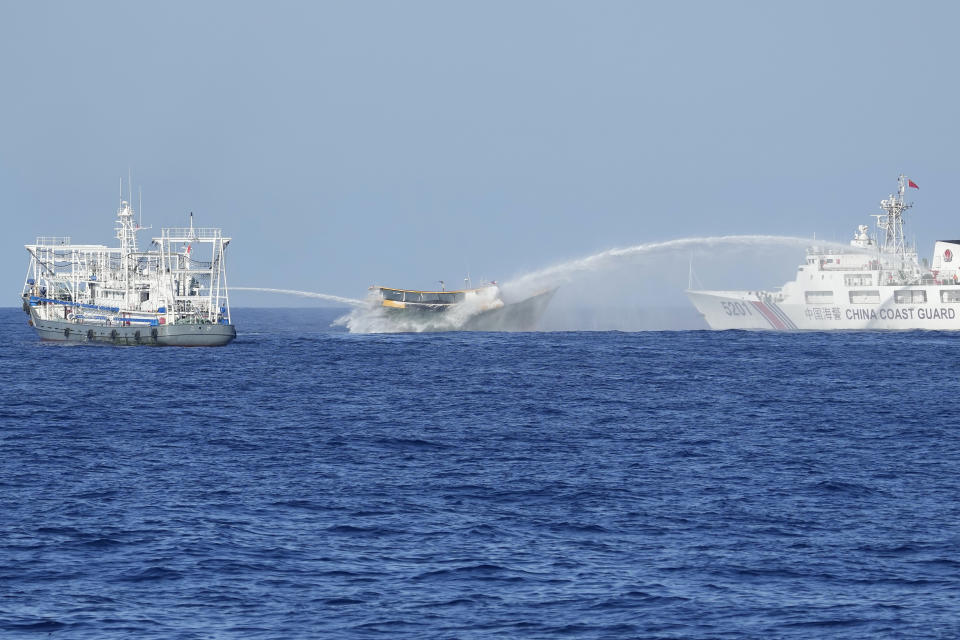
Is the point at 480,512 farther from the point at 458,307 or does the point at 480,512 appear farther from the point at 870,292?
the point at 870,292

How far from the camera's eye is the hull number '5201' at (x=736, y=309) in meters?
142

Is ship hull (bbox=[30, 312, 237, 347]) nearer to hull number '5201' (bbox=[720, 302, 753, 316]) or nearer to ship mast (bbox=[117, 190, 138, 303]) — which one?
ship mast (bbox=[117, 190, 138, 303])

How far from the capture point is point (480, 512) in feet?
115

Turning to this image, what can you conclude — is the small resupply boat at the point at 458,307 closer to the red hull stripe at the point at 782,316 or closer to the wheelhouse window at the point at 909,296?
the red hull stripe at the point at 782,316

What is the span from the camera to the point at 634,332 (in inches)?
5778

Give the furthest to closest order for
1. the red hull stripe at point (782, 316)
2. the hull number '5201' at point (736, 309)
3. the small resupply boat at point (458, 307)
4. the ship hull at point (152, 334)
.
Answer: the hull number '5201' at point (736, 309)
the red hull stripe at point (782, 316)
the small resupply boat at point (458, 307)
the ship hull at point (152, 334)

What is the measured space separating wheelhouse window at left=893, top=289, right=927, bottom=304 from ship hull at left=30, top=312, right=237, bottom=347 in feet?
259

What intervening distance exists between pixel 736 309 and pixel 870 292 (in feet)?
55.5

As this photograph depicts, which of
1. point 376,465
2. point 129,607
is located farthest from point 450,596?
point 376,465

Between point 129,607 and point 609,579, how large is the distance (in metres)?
11.6

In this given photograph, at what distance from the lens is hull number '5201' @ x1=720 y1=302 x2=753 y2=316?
14188 centimetres

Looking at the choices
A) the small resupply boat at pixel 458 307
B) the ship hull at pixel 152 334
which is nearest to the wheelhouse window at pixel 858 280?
the small resupply boat at pixel 458 307

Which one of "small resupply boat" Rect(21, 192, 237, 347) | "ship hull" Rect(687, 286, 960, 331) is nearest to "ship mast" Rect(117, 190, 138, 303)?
"small resupply boat" Rect(21, 192, 237, 347)

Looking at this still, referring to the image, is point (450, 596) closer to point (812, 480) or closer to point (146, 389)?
point (812, 480)
